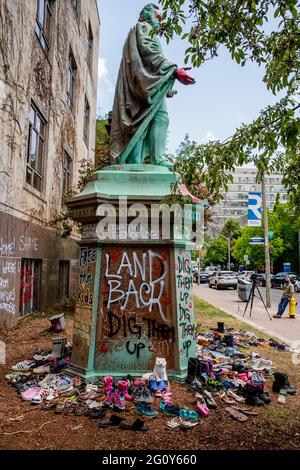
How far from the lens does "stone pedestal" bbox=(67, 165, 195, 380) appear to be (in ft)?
15.6

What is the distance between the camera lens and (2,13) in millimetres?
7973

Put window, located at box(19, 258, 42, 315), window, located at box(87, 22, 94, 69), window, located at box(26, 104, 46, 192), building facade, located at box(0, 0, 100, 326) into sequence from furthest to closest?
window, located at box(87, 22, 94, 69), window, located at box(26, 104, 46, 192), window, located at box(19, 258, 42, 315), building facade, located at box(0, 0, 100, 326)

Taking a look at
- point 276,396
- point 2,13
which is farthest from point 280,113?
point 2,13

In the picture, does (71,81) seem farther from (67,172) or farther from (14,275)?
(14,275)

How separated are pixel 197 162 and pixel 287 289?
38.1ft

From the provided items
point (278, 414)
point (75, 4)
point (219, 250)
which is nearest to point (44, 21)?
point (75, 4)

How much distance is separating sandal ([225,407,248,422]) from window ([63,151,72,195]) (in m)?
12.2

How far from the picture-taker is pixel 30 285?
10.4m

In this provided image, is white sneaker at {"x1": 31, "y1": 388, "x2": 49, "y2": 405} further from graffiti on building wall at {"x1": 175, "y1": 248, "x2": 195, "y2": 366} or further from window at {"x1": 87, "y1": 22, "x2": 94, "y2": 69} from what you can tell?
window at {"x1": 87, "y1": 22, "x2": 94, "y2": 69}

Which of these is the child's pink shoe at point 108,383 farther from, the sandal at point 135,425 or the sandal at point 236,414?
the sandal at point 236,414

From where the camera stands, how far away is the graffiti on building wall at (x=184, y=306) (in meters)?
4.82

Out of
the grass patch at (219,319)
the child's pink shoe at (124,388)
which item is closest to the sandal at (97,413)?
the child's pink shoe at (124,388)

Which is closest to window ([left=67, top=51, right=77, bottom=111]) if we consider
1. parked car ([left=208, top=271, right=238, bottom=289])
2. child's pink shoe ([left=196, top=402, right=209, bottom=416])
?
child's pink shoe ([left=196, top=402, right=209, bottom=416])

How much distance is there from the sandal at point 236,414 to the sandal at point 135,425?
3.31 ft
